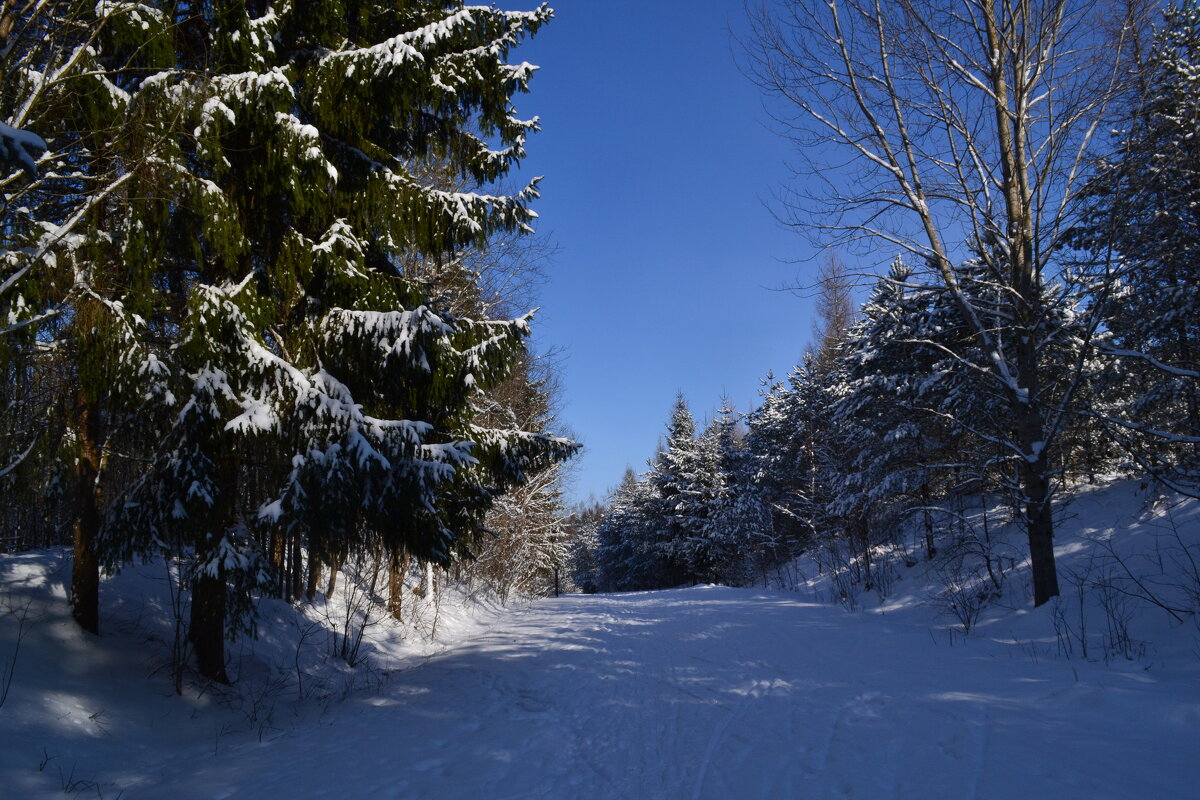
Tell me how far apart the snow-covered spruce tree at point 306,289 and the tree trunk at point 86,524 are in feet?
2.00

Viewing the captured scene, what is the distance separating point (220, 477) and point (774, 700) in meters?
5.30

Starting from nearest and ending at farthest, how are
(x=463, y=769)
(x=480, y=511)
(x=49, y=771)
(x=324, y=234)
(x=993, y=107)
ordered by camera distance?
(x=49, y=771) < (x=463, y=769) < (x=324, y=234) < (x=480, y=511) < (x=993, y=107)

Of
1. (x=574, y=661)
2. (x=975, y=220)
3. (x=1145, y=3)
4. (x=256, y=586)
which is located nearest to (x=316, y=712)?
(x=256, y=586)

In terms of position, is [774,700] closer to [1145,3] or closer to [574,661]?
[574,661]

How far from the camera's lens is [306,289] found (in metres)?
6.24

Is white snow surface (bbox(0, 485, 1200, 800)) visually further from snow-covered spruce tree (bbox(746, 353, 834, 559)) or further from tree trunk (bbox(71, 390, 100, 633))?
snow-covered spruce tree (bbox(746, 353, 834, 559))

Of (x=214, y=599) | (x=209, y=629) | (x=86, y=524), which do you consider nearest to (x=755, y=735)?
(x=214, y=599)

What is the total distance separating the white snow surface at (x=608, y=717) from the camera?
3479 millimetres

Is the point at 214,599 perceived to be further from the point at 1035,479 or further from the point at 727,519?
the point at 727,519

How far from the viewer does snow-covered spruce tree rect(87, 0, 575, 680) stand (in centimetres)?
513

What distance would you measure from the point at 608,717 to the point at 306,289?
16.4 feet

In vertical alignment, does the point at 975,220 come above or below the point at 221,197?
above

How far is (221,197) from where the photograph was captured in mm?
5289

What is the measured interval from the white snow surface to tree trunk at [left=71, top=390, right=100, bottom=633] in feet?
0.69
